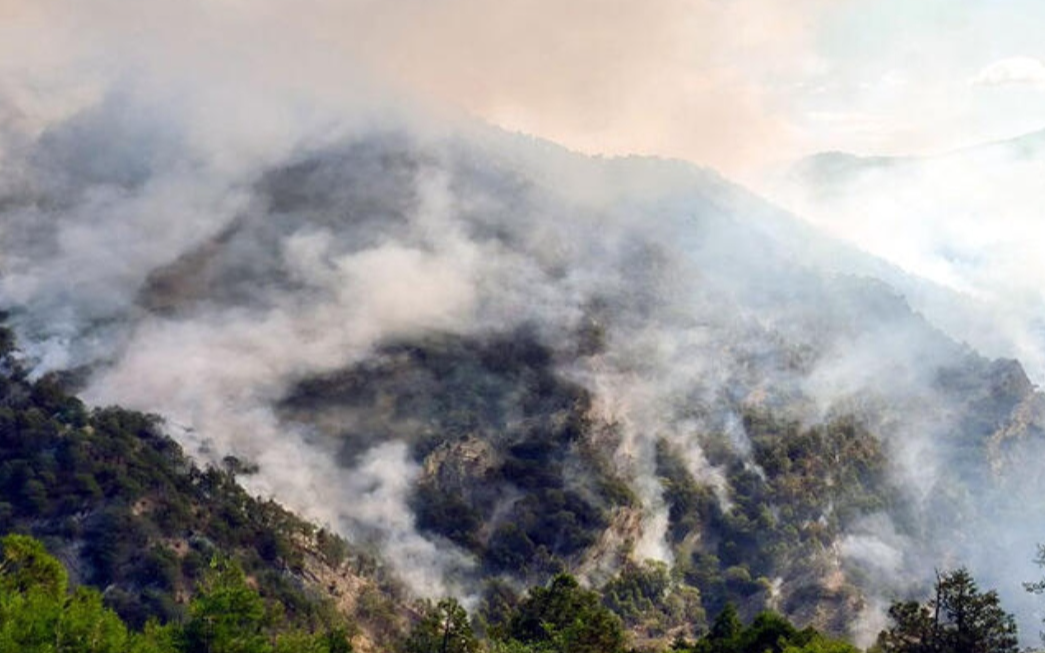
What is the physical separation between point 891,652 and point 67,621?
81622 mm

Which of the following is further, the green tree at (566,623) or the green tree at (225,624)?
the green tree at (566,623)

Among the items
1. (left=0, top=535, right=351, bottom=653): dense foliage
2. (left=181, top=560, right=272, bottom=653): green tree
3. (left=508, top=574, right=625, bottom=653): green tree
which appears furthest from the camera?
(left=508, top=574, right=625, bottom=653): green tree

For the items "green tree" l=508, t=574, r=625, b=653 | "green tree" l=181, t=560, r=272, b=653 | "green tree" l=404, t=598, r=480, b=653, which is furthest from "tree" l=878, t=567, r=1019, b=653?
"green tree" l=181, t=560, r=272, b=653

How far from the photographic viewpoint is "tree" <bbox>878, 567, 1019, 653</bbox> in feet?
347

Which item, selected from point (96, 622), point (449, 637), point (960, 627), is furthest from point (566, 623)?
point (96, 622)

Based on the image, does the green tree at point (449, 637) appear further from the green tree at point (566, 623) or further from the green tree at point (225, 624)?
the green tree at point (225, 624)

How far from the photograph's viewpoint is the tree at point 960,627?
106m

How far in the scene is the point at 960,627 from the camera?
106m

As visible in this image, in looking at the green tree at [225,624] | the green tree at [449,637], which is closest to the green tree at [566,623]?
the green tree at [449,637]

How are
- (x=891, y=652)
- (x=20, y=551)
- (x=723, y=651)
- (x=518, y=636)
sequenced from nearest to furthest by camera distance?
(x=20, y=551) → (x=891, y=652) → (x=723, y=651) → (x=518, y=636)

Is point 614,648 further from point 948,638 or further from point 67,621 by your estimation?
point 67,621

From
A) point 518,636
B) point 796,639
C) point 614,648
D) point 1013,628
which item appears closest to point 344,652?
point 614,648

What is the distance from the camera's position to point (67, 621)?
85562 millimetres

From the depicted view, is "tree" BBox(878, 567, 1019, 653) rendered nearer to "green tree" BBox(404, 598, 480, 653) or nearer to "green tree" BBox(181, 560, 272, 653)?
"green tree" BBox(404, 598, 480, 653)
